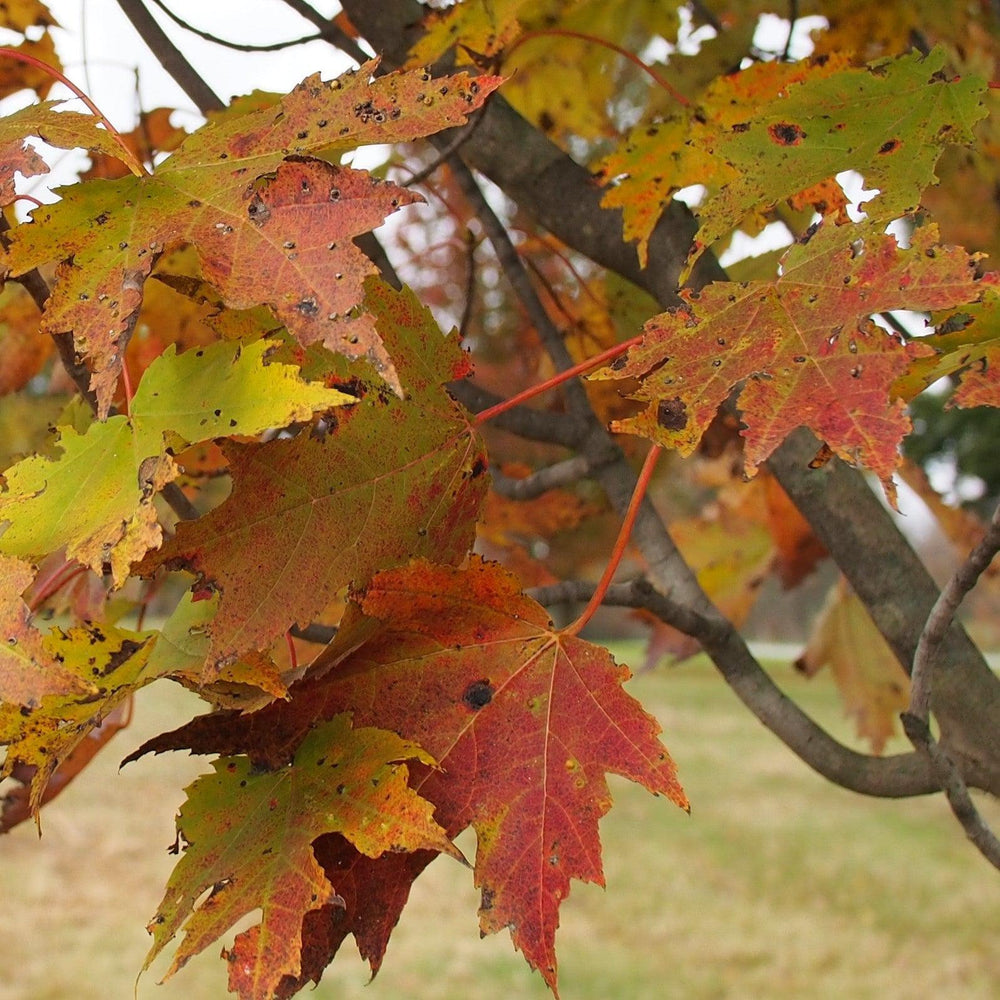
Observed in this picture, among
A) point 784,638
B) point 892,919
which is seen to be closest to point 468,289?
point 892,919

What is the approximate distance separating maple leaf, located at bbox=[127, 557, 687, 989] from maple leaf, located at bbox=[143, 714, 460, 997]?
0.01 meters

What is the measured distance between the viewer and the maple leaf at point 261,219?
0.97ft

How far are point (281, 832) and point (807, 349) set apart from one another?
24 cm

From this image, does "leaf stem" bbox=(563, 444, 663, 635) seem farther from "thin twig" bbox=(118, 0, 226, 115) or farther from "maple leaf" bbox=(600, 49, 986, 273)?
"thin twig" bbox=(118, 0, 226, 115)

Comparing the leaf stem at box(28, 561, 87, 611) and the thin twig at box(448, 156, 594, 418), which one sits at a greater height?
the thin twig at box(448, 156, 594, 418)

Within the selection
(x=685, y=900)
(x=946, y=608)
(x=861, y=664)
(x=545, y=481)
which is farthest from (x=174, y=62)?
(x=685, y=900)

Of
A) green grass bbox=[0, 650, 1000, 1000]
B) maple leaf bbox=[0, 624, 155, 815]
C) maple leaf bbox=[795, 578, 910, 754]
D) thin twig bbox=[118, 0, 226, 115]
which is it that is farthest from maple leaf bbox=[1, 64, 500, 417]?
green grass bbox=[0, 650, 1000, 1000]

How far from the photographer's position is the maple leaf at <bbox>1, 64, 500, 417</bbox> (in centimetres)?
30

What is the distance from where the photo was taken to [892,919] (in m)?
2.46

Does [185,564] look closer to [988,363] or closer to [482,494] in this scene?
[482,494]

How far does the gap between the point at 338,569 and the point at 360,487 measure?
0.11ft

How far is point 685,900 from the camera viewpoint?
2584 mm

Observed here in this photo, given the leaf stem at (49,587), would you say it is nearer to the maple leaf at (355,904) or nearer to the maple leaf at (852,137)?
the maple leaf at (355,904)

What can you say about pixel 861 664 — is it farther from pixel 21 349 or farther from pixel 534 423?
pixel 21 349
